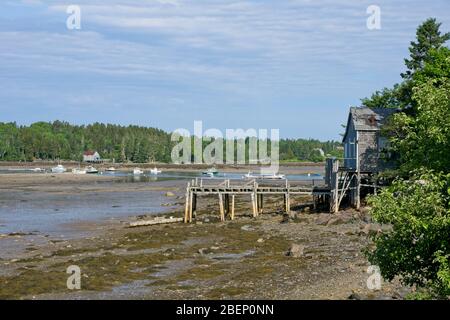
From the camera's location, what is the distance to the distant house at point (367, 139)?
2005 inches

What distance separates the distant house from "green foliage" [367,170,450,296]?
34.5m

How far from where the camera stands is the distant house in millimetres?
50938

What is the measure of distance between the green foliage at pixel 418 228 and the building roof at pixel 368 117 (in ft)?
113

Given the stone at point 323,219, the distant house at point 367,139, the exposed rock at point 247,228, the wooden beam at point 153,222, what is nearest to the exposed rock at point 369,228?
the stone at point 323,219

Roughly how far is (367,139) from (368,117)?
191 centimetres

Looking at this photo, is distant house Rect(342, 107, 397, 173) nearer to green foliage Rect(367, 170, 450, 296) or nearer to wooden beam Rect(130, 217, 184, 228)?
wooden beam Rect(130, 217, 184, 228)

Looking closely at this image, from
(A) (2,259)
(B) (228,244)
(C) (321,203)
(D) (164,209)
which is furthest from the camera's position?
(D) (164,209)

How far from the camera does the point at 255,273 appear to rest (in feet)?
96.3

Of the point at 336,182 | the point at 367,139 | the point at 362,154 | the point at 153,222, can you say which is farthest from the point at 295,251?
the point at 367,139

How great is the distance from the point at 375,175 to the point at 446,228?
36144mm

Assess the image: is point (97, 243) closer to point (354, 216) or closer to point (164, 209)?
point (354, 216)

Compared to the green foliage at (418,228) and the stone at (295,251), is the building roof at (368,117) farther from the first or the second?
the green foliage at (418,228)

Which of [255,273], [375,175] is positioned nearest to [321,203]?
[375,175]
